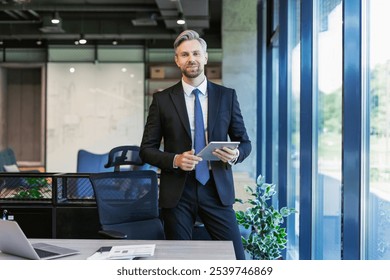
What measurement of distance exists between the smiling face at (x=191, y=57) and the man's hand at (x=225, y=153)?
38 cm

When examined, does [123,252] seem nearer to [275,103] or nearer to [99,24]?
[275,103]

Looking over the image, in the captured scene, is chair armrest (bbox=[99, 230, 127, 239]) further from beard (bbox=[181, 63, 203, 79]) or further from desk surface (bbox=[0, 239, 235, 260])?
beard (bbox=[181, 63, 203, 79])

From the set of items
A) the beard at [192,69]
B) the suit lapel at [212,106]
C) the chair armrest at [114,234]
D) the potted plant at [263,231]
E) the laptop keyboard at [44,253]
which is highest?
the beard at [192,69]

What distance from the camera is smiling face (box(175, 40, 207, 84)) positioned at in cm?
253

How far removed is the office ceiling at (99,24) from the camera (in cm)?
978

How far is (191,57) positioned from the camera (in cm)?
254

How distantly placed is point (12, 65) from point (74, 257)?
10.9 meters

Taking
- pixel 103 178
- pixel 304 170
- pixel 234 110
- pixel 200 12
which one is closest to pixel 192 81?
pixel 234 110

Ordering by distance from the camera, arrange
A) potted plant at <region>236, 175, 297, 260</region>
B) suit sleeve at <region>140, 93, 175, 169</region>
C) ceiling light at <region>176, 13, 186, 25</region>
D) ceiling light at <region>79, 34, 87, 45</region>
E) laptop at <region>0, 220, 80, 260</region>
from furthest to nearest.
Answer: ceiling light at <region>79, 34, 87, 45</region>
ceiling light at <region>176, 13, 186, 25</region>
potted plant at <region>236, 175, 297, 260</region>
suit sleeve at <region>140, 93, 175, 169</region>
laptop at <region>0, 220, 80, 260</region>

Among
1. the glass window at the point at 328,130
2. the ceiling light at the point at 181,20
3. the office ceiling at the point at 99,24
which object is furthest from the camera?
the office ceiling at the point at 99,24

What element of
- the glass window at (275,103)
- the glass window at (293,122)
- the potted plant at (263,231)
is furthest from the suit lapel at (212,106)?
the glass window at (275,103)

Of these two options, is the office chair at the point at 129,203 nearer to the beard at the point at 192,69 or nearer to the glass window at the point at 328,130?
the beard at the point at 192,69

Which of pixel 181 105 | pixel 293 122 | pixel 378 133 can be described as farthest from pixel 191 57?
pixel 293 122

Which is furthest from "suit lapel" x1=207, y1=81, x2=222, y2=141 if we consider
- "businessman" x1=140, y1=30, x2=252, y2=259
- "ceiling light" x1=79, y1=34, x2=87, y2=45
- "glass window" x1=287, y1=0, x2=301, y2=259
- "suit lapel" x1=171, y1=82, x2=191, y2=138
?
"ceiling light" x1=79, y1=34, x2=87, y2=45
